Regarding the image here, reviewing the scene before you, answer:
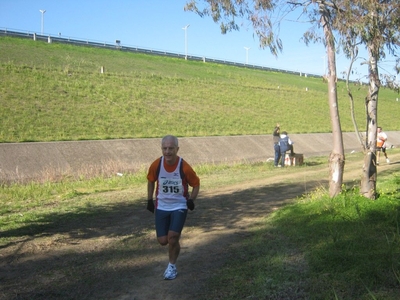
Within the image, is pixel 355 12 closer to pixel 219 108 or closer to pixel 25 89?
pixel 25 89

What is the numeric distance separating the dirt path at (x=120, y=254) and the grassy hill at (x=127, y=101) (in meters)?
4.12

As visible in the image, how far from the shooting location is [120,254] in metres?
7.41

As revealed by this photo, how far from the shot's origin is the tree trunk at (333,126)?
32.9 ft

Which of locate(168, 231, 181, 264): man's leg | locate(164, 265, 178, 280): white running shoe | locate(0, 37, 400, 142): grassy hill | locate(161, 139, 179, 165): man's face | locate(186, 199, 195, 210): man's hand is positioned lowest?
locate(164, 265, 178, 280): white running shoe

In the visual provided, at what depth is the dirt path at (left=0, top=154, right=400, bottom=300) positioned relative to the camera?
5.86 metres

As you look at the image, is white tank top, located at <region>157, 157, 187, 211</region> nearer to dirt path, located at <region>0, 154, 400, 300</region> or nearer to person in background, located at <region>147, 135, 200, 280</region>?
person in background, located at <region>147, 135, 200, 280</region>

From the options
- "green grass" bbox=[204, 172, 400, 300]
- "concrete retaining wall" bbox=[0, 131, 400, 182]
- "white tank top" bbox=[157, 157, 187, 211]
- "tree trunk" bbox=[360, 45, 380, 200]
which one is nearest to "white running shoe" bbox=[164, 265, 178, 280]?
"green grass" bbox=[204, 172, 400, 300]

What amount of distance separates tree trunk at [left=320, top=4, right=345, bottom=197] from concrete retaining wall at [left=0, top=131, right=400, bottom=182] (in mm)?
10849

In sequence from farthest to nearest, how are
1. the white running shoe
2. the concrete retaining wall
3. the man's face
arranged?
the concrete retaining wall < the white running shoe < the man's face

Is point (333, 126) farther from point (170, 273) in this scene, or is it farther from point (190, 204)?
point (170, 273)

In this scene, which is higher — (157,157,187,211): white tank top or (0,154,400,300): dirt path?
(157,157,187,211): white tank top

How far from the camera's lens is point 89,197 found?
13.3m

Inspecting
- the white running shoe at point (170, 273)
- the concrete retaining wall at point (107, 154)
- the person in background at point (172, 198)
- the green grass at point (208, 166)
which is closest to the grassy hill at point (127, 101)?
the green grass at point (208, 166)

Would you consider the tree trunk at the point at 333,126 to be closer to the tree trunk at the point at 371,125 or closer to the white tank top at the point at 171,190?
the tree trunk at the point at 371,125
